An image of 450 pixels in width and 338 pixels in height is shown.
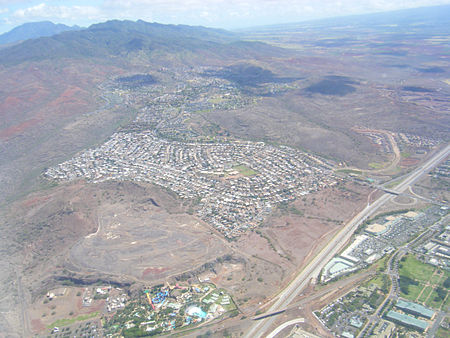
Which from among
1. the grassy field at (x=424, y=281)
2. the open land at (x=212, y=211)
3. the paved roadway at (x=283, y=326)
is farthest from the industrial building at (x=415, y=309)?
the paved roadway at (x=283, y=326)

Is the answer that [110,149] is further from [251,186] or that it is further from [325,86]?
[325,86]

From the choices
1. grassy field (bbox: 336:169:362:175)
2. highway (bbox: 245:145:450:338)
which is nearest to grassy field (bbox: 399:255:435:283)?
highway (bbox: 245:145:450:338)

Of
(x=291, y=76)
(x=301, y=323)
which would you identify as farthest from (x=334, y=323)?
(x=291, y=76)

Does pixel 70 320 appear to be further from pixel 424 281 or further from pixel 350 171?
pixel 350 171

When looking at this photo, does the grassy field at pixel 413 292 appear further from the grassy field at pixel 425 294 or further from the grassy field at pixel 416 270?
the grassy field at pixel 416 270

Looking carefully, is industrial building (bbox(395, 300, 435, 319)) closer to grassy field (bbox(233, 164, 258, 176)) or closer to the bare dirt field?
the bare dirt field

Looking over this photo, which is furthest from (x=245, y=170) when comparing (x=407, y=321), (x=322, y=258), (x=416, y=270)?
(x=407, y=321)
